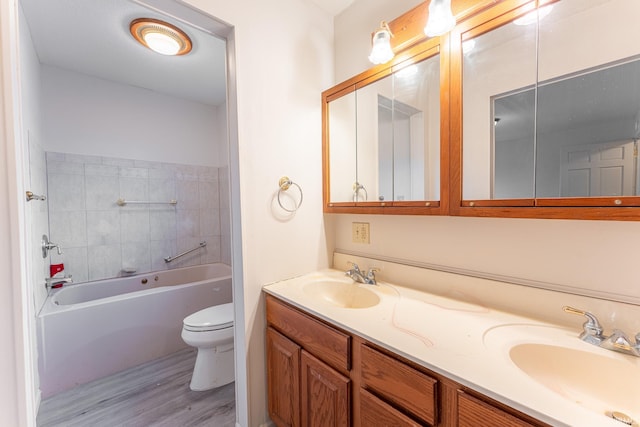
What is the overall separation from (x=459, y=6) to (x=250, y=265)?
4.83ft

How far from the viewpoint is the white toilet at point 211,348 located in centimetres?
173

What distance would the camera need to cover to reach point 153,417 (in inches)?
59.9

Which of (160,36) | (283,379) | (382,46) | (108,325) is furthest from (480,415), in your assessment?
(160,36)

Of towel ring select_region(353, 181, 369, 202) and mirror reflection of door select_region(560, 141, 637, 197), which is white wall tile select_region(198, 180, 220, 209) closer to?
towel ring select_region(353, 181, 369, 202)

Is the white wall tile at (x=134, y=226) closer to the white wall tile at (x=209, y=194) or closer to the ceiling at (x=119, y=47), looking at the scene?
the white wall tile at (x=209, y=194)

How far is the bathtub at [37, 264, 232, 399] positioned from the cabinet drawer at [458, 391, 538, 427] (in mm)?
2319

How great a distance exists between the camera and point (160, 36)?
69.8 inches

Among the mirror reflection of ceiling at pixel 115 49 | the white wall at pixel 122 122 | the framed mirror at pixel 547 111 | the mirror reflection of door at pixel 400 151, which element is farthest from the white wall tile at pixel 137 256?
the framed mirror at pixel 547 111

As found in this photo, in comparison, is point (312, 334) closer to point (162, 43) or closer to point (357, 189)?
point (357, 189)

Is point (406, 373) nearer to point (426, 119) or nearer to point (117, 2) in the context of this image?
point (426, 119)

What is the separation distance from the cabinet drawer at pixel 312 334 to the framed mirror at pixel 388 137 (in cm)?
64

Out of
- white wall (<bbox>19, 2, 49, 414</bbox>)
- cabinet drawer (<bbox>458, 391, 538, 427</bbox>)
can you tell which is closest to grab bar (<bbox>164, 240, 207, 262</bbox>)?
white wall (<bbox>19, 2, 49, 414</bbox>)

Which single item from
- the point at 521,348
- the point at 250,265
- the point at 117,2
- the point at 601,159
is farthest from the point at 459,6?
the point at 117,2

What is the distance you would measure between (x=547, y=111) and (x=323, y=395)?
136cm
